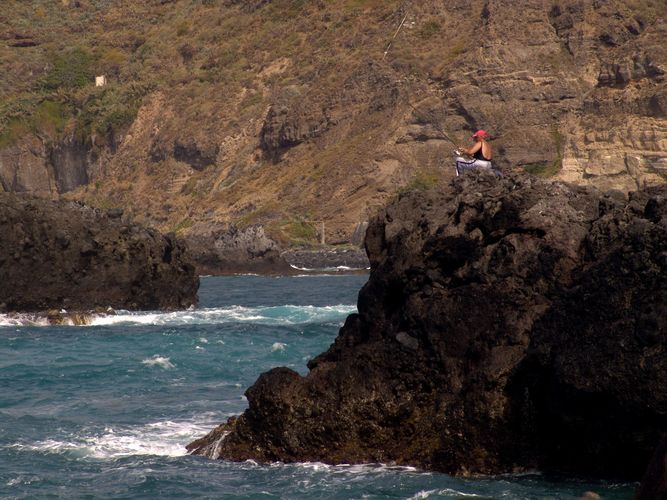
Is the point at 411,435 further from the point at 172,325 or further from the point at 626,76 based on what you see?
the point at 626,76

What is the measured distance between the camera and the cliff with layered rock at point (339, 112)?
296 feet

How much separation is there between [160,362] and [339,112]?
240 ft

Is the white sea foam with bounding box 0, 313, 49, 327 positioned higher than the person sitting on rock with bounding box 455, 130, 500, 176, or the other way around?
the person sitting on rock with bounding box 455, 130, 500, 176

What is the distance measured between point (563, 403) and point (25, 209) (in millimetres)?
32067

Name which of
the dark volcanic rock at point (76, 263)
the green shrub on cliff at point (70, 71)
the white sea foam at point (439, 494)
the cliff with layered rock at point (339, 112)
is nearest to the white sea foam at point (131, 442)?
the white sea foam at point (439, 494)

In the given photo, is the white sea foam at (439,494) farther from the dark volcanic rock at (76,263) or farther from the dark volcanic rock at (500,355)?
the dark volcanic rock at (76,263)

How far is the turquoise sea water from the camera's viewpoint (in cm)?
1466

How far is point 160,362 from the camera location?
27984 mm

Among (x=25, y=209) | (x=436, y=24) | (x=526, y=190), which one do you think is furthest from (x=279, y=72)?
(x=526, y=190)

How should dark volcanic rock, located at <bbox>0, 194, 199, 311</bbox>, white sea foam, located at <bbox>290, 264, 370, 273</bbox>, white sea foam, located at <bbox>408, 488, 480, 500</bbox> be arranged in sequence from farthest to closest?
white sea foam, located at <bbox>290, 264, 370, 273</bbox> → dark volcanic rock, located at <bbox>0, 194, 199, 311</bbox> → white sea foam, located at <bbox>408, 488, 480, 500</bbox>

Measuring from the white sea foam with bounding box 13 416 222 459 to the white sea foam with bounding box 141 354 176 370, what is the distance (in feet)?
25.9

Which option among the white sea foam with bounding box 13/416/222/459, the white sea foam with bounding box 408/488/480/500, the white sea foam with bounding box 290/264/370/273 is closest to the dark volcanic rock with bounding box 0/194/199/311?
the white sea foam with bounding box 13/416/222/459

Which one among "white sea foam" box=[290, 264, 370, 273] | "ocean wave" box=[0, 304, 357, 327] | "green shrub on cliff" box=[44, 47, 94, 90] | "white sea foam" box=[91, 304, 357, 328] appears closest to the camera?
"ocean wave" box=[0, 304, 357, 327]

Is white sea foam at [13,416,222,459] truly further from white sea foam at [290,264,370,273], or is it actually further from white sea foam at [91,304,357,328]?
white sea foam at [290,264,370,273]
